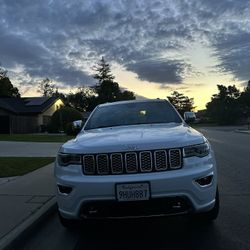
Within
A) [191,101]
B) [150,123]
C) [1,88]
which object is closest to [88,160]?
[150,123]

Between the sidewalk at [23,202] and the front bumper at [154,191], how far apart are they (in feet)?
3.12

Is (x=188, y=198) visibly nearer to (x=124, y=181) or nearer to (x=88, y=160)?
(x=124, y=181)

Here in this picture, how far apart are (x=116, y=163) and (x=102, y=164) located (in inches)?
6.6

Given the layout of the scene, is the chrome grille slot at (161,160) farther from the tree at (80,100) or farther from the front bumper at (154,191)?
the tree at (80,100)

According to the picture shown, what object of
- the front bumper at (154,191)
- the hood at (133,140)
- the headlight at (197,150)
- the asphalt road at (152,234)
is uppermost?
the hood at (133,140)

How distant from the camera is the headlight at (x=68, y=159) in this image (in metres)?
6.02

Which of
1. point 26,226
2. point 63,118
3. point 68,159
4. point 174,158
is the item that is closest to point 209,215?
point 174,158

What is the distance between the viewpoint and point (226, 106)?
108 m

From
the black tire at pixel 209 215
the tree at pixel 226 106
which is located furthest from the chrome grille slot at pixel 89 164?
the tree at pixel 226 106

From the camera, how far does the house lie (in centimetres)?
5428

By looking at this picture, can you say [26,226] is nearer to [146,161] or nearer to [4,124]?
[146,161]

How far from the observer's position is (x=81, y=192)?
5.81 metres

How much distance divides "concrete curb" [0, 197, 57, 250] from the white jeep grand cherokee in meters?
0.64

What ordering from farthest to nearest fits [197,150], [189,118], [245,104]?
[245,104] < [189,118] < [197,150]
